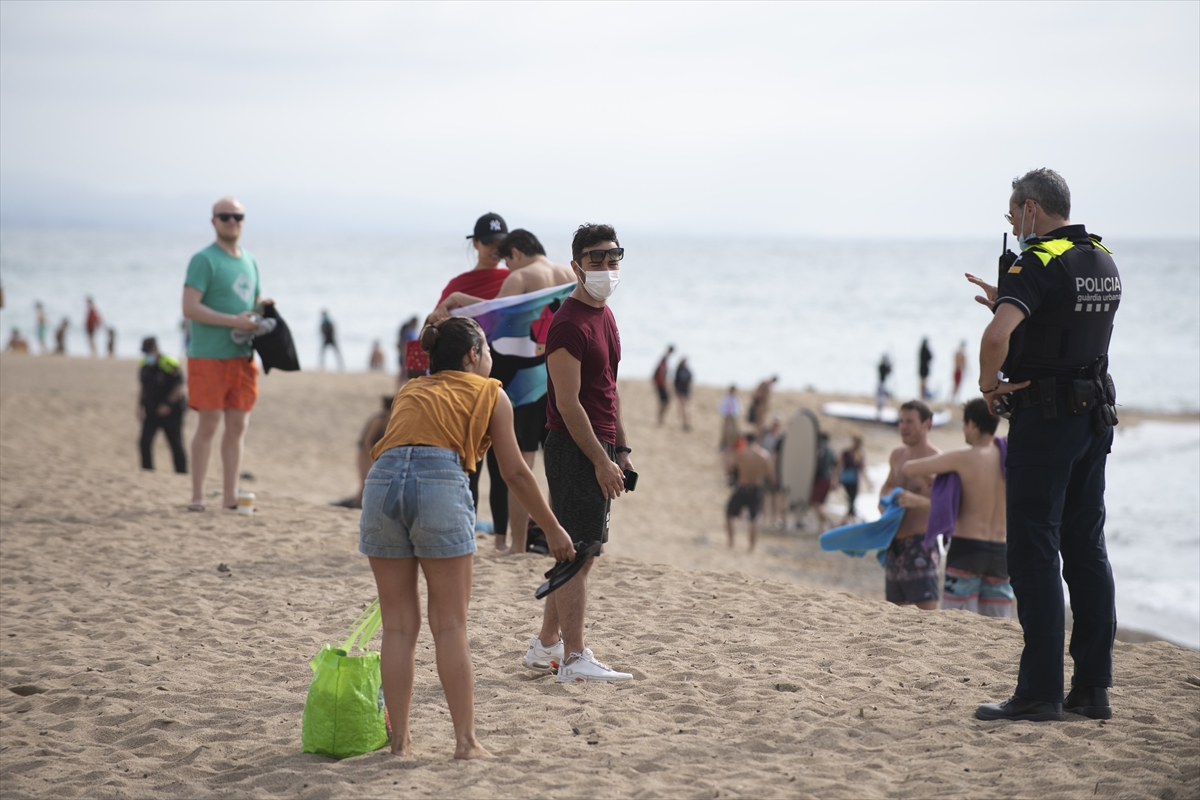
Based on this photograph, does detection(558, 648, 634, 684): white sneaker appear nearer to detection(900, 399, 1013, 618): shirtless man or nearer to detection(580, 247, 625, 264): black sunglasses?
detection(580, 247, 625, 264): black sunglasses

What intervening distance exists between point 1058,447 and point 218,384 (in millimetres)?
5837

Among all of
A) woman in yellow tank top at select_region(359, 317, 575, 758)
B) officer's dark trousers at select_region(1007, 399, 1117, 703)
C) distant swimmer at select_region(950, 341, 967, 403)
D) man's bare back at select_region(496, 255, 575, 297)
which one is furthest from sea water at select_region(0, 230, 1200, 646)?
officer's dark trousers at select_region(1007, 399, 1117, 703)

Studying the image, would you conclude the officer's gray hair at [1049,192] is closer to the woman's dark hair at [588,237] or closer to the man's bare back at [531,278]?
the woman's dark hair at [588,237]

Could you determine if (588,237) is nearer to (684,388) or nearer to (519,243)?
(519,243)

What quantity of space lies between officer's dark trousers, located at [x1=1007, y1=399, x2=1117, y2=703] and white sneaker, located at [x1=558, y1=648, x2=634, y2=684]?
5.88 ft

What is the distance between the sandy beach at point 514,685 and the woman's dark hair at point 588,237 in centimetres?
201

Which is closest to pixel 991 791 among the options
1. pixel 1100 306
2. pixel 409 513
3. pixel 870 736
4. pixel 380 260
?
pixel 870 736

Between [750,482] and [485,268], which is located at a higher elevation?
[485,268]

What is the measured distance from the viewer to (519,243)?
6340mm

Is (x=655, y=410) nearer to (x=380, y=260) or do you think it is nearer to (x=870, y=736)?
(x=870, y=736)

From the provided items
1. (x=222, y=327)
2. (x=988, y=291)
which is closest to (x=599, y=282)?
(x=988, y=291)

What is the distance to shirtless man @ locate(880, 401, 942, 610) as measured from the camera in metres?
6.59

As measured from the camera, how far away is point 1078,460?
4.02 metres

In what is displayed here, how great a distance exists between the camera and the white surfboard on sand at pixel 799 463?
15.5 meters
